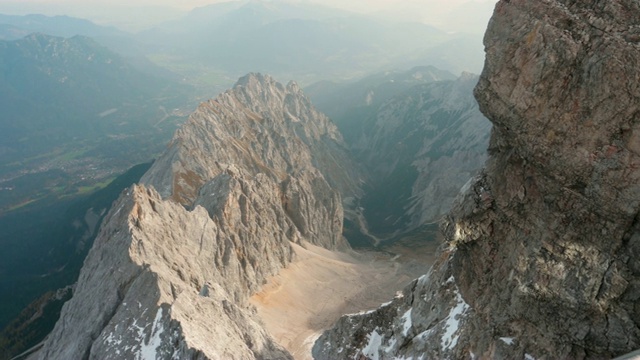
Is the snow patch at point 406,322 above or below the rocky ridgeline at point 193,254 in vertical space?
above

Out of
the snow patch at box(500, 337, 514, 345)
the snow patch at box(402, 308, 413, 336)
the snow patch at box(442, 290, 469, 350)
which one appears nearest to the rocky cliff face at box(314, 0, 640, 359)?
the snow patch at box(500, 337, 514, 345)

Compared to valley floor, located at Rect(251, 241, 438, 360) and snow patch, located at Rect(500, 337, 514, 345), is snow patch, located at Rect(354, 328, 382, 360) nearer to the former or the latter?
snow patch, located at Rect(500, 337, 514, 345)

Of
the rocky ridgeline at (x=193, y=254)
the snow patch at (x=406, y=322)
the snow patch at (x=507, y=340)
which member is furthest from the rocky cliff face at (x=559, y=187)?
the rocky ridgeline at (x=193, y=254)

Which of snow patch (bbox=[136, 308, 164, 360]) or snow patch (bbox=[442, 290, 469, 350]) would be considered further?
snow patch (bbox=[136, 308, 164, 360])

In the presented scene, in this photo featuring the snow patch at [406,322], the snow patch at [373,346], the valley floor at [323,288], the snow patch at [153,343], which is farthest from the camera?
the valley floor at [323,288]

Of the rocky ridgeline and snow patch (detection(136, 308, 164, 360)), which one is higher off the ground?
snow patch (detection(136, 308, 164, 360))

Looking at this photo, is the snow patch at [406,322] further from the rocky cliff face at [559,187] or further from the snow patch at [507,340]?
the snow patch at [507,340]

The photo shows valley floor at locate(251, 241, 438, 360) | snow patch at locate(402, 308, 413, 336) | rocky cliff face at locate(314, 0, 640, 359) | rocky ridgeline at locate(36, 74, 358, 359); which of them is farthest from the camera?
valley floor at locate(251, 241, 438, 360)
